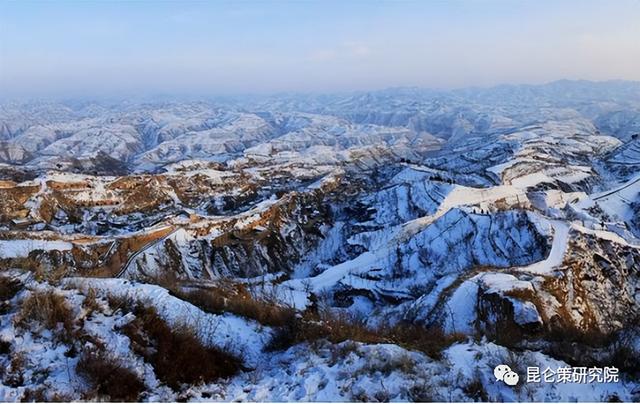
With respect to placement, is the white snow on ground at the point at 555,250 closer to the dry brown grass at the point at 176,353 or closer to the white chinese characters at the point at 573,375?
the white chinese characters at the point at 573,375

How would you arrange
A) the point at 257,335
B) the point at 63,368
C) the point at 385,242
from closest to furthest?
the point at 63,368, the point at 257,335, the point at 385,242

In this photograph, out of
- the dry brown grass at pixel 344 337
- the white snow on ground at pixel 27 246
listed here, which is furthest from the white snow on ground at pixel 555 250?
the white snow on ground at pixel 27 246

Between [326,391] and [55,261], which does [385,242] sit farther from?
[326,391]

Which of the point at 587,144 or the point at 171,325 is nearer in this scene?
the point at 171,325

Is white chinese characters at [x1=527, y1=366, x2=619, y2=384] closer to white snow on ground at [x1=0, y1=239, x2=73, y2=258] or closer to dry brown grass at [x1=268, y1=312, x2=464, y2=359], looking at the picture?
dry brown grass at [x1=268, y1=312, x2=464, y2=359]

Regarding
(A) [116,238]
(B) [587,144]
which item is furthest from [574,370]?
Answer: (B) [587,144]

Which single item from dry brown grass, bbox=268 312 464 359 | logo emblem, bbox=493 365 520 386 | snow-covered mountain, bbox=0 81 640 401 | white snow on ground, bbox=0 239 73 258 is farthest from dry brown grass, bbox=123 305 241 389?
white snow on ground, bbox=0 239 73 258

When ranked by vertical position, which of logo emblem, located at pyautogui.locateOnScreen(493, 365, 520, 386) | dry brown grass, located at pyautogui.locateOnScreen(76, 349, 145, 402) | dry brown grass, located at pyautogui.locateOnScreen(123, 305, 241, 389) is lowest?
logo emblem, located at pyautogui.locateOnScreen(493, 365, 520, 386)

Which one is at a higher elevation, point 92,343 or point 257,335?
point 92,343
